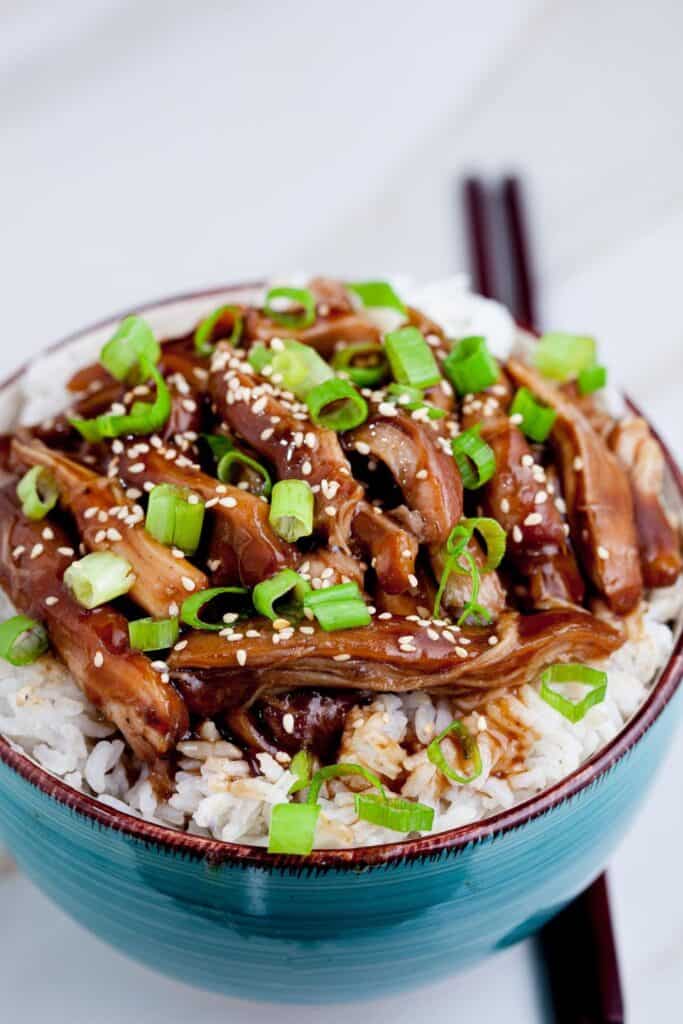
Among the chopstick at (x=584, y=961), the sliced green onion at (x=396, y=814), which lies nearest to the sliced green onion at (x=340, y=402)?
the sliced green onion at (x=396, y=814)

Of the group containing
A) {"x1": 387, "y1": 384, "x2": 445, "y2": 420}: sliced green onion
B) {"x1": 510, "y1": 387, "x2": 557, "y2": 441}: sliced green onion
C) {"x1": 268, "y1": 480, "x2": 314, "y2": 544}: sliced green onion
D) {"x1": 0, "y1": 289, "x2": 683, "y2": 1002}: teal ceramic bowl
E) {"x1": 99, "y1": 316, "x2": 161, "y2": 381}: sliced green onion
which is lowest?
{"x1": 0, "y1": 289, "x2": 683, "y2": 1002}: teal ceramic bowl

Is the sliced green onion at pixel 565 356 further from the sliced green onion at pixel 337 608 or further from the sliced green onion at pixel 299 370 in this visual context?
the sliced green onion at pixel 337 608

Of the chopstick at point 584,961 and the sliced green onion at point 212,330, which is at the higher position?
the sliced green onion at point 212,330

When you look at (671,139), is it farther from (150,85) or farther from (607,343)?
(150,85)

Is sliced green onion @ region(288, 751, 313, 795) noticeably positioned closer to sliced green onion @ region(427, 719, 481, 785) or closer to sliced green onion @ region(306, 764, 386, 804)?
sliced green onion @ region(306, 764, 386, 804)

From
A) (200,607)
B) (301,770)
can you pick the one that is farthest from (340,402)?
(301,770)

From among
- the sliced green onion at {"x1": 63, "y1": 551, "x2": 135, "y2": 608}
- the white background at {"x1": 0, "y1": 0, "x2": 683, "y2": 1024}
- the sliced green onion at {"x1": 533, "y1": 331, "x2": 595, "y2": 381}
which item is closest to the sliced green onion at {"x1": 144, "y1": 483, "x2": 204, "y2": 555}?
the sliced green onion at {"x1": 63, "y1": 551, "x2": 135, "y2": 608}

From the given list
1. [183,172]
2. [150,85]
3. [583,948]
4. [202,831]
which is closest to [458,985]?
[583,948]
